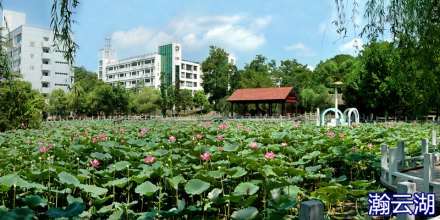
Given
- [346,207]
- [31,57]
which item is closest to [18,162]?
[346,207]

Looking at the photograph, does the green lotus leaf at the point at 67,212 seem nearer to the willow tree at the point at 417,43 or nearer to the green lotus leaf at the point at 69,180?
the green lotus leaf at the point at 69,180

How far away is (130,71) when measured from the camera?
6184 cm

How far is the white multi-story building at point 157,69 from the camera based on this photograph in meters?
57.0

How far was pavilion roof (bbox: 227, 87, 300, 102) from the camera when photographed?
997 inches

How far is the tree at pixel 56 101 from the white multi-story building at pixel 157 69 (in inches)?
697

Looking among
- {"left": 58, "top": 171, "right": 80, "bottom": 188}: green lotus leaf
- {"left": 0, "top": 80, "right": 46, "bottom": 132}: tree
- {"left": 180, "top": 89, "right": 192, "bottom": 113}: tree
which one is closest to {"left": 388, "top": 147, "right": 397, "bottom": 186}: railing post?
{"left": 58, "top": 171, "right": 80, "bottom": 188}: green lotus leaf

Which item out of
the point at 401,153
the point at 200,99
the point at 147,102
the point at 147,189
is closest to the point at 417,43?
the point at 401,153

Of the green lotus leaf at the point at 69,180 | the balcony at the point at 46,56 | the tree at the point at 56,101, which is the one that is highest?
the balcony at the point at 46,56

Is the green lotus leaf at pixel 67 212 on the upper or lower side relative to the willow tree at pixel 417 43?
lower

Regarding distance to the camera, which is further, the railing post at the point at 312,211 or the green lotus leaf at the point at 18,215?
the green lotus leaf at the point at 18,215

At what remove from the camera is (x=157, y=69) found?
57.2 metres

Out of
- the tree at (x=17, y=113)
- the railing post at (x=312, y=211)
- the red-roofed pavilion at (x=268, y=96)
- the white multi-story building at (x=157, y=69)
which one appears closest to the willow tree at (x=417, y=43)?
the railing post at (x=312, y=211)

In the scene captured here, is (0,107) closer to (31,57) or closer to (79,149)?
(79,149)

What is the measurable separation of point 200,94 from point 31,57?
2627 cm
